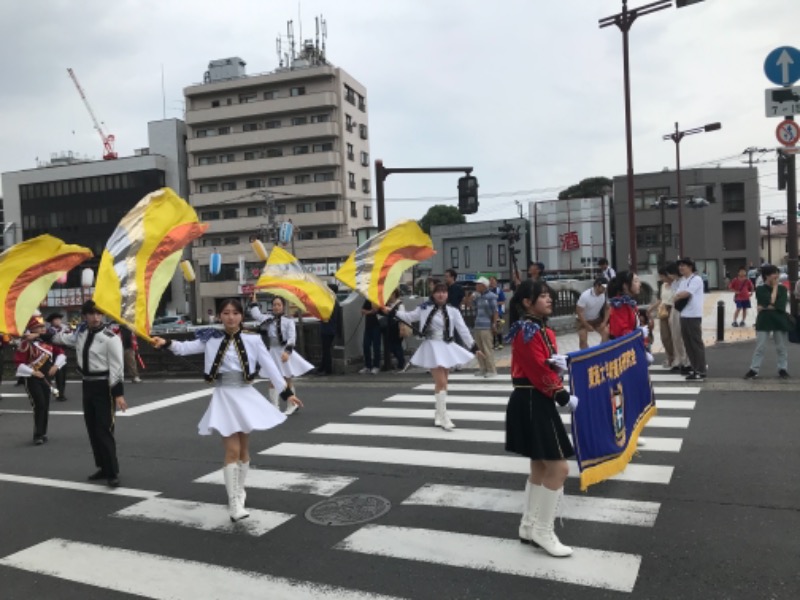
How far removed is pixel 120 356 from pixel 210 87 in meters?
60.1

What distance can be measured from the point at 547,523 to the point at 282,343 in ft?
21.4

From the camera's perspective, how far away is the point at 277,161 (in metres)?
60.8

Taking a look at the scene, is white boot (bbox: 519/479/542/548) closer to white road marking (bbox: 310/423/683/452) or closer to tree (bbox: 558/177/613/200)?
white road marking (bbox: 310/423/683/452)

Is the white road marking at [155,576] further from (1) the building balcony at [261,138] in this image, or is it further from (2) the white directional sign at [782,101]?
(1) the building balcony at [261,138]

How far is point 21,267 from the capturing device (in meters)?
7.42

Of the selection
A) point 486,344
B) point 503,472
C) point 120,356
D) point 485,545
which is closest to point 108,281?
point 120,356

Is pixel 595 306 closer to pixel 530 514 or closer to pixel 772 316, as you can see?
pixel 772 316

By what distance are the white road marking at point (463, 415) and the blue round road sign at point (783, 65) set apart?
18.5ft

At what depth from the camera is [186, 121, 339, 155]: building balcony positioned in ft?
194

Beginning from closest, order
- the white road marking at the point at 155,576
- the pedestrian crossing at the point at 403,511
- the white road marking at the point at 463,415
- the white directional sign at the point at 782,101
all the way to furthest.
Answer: the white road marking at the point at 155,576, the pedestrian crossing at the point at 403,511, the white road marking at the point at 463,415, the white directional sign at the point at 782,101

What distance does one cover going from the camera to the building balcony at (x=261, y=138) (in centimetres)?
5906

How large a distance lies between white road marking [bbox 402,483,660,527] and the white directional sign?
7.77 metres

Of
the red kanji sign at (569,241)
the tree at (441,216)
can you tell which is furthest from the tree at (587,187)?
the red kanji sign at (569,241)

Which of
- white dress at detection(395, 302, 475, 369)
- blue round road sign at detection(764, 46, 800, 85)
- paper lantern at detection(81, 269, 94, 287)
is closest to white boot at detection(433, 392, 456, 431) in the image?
white dress at detection(395, 302, 475, 369)
